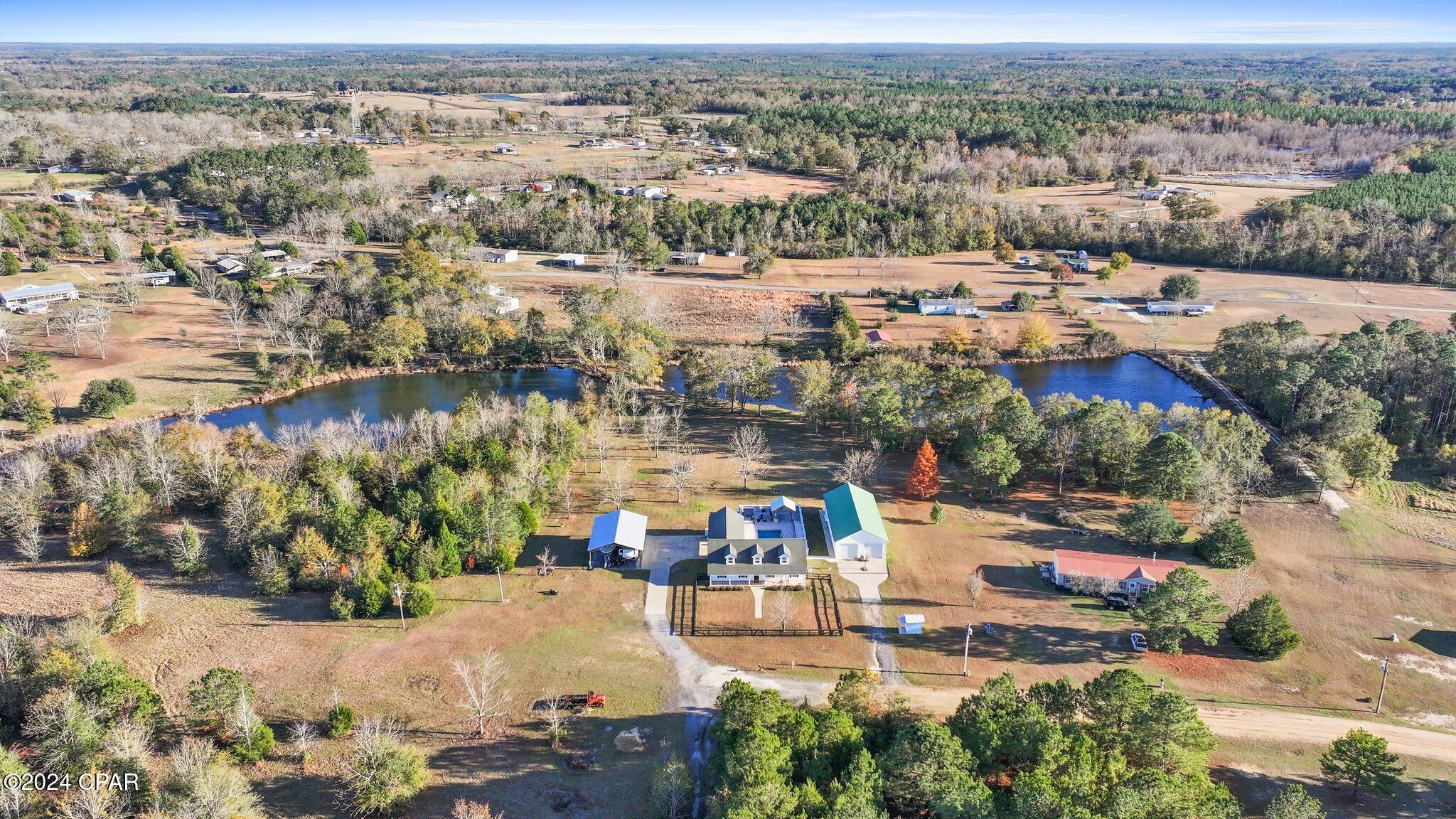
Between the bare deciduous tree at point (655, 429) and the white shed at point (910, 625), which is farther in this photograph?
the bare deciduous tree at point (655, 429)

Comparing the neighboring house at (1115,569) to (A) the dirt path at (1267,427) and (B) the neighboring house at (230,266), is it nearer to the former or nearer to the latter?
(A) the dirt path at (1267,427)

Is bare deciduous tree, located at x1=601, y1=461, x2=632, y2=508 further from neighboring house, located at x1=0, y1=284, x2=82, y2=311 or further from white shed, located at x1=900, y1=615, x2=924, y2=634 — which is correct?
neighboring house, located at x1=0, y1=284, x2=82, y2=311

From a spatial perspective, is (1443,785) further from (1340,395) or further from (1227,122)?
(1227,122)

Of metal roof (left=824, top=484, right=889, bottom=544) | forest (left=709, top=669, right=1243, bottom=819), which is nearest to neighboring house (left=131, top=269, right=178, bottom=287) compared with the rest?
metal roof (left=824, top=484, right=889, bottom=544)

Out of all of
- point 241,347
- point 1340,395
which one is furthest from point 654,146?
point 1340,395

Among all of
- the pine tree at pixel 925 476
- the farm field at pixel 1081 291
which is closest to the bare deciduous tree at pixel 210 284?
the farm field at pixel 1081 291

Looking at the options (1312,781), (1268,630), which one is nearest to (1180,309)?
(1268,630)

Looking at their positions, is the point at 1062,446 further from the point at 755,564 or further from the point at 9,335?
the point at 9,335

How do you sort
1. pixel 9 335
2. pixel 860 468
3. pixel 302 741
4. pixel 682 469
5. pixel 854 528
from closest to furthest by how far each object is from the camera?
pixel 302 741, pixel 854 528, pixel 860 468, pixel 682 469, pixel 9 335
